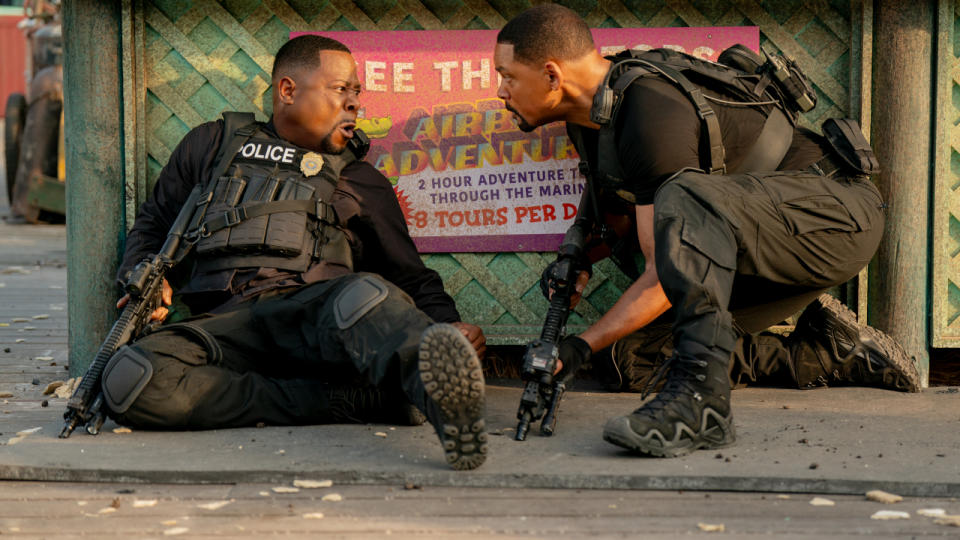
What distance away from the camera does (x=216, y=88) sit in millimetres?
3893

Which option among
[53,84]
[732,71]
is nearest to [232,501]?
[732,71]

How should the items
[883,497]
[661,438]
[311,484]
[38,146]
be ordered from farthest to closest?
[38,146] < [661,438] < [311,484] < [883,497]

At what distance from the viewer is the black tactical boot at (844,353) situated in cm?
364

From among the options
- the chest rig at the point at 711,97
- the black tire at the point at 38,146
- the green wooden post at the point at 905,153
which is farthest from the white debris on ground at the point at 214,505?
the black tire at the point at 38,146

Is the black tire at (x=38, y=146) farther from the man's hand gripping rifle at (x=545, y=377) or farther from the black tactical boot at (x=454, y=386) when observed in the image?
the black tactical boot at (x=454, y=386)

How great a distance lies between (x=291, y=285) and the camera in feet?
11.2

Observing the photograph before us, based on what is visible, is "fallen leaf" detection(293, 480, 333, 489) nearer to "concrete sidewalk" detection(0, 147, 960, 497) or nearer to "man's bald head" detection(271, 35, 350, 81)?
"concrete sidewalk" detection(0, 147, 960, 497)

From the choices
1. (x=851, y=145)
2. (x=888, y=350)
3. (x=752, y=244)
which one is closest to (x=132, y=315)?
(x=752, y=244)

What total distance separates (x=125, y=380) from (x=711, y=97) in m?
1.78

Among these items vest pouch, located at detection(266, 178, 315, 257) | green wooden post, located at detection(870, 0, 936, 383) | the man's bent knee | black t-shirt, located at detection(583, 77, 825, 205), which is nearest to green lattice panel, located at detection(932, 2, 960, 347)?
green wooden post, located at detection(870, 0, 936, 383)

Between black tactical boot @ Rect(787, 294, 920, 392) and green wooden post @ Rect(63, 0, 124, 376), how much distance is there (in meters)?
2.24

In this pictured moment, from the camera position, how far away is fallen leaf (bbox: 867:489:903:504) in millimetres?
2467

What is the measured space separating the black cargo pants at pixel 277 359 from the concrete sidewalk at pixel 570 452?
63 millimetres

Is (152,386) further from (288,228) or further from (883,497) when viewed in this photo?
(883,497)
